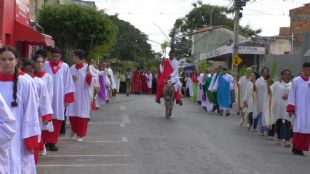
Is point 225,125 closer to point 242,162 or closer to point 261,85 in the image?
point 261,85

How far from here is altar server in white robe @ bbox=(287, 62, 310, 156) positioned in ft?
44.8

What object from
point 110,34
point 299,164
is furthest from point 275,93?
point 110,34

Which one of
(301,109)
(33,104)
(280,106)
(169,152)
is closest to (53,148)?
(169,152)

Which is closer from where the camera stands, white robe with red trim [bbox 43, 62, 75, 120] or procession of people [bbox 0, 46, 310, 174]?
procession of people [bbox 0, 46, 310, 174]

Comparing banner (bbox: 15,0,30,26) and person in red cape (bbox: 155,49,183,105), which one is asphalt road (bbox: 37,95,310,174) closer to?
person in red cape (bbox: 155,49,183,105)

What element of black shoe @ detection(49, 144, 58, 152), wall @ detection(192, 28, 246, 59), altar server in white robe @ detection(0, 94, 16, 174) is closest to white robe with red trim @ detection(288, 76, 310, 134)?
black shoe @ detection(49, 144, 58, 152)

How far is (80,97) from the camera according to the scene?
47.8 ft

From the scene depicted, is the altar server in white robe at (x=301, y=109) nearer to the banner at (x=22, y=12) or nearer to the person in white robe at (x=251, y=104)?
the person in white robe at (x=251, y=104)

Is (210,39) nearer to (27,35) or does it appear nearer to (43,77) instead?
(27,35)

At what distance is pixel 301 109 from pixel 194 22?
88032 millimetres

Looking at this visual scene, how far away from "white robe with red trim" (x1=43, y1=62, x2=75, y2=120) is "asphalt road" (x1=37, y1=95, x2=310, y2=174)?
789 mm

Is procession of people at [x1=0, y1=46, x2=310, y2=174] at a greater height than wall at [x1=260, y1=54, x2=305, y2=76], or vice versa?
wall at [x1=260, y1=54, x2=305, y2=76]

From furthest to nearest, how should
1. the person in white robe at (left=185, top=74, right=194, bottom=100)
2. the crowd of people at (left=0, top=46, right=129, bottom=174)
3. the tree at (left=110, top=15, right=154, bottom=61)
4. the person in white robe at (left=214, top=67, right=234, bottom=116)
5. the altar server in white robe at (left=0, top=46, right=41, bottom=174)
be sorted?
1. the tree at (left=110, top=15, right=154, bottom=61)
2. the person in white robe at (left=185, top=74, right=194, bottom=100)
3. the person in white robe at (left=214, top=67, right=234, bottom=116)
4. the altar server in white robe at (left=0, top=46, right=41, bottom=174)
5. the crowd of people at (left=0, top=46, right=129, bottom=174)

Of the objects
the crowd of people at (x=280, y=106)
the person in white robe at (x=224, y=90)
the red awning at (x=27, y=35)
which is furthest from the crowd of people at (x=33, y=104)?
the person in white robe at (x=224, y=90)
